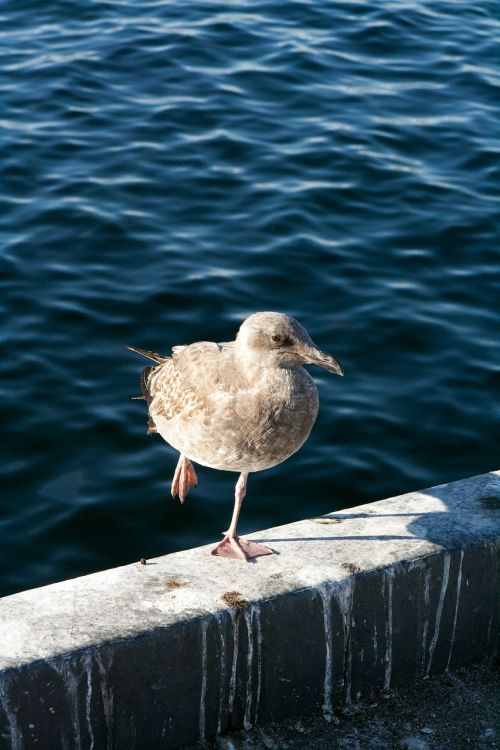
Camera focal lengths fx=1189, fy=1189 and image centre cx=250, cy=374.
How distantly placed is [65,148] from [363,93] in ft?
12.7

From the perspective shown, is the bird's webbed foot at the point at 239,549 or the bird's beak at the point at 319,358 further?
the bird's webbed foot at the point at 239,549

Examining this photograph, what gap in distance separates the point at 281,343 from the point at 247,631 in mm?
1304

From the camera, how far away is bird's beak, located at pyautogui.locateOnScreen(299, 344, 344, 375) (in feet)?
17.6

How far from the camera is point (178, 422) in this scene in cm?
604

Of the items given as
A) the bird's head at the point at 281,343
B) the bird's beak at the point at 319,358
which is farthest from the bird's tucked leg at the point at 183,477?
the bird's beak at the point at 319,358

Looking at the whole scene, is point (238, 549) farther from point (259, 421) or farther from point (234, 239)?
point (234, 239)

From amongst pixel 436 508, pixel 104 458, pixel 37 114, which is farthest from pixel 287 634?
pixel 37 114

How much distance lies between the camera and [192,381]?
19.5 feet

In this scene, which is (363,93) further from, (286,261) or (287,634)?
(287,634)

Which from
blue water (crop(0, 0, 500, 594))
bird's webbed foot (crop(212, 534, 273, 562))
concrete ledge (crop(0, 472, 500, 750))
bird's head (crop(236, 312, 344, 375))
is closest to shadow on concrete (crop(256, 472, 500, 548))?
concrete ledge (crop(0, 472, 500, 750))

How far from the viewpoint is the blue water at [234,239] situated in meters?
8.34

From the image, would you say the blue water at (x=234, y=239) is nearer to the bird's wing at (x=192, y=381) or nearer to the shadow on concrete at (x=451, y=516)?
the bird's wing at (x=192, y=381)

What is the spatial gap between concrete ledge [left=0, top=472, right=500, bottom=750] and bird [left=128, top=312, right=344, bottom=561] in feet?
1.45

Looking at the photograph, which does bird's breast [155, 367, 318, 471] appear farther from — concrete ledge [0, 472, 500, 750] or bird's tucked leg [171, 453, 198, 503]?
bird's tucked leg [171, 453, 198, 503]
